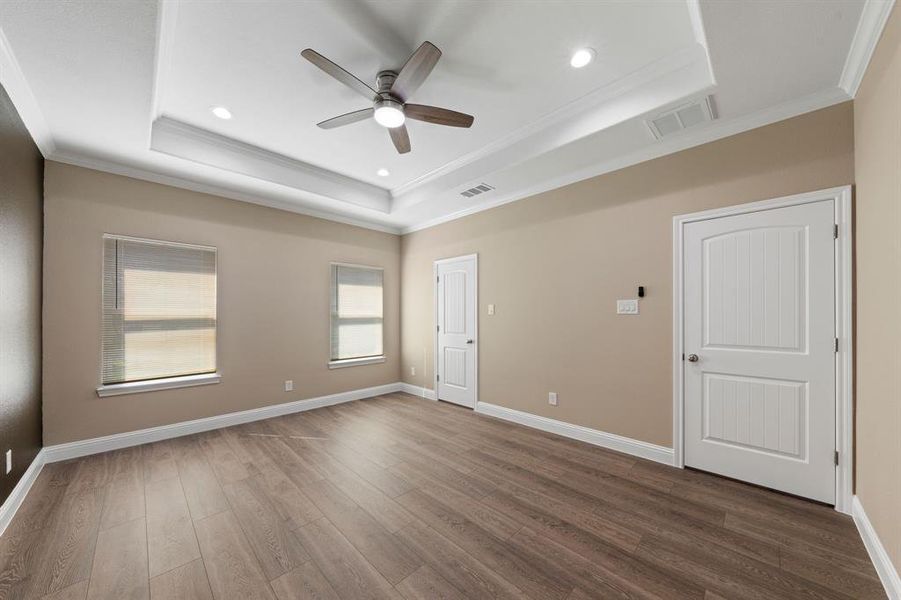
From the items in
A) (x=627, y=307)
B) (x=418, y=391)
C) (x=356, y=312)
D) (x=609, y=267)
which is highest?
(x=609, y=267)

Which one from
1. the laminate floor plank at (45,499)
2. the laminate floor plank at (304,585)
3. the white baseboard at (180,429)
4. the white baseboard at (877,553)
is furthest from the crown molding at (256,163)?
the white baseboard at (877,553)

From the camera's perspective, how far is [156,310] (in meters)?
3.54

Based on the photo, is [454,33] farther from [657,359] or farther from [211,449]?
[211,449]

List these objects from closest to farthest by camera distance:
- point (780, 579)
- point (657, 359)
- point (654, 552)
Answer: point (780, 579), point (654, 552), point (657, 359)

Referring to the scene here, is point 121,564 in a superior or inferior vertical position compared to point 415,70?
inferior

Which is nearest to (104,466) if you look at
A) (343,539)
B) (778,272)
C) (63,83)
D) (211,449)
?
(211,449)

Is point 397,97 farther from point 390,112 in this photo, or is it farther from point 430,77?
point 430,77

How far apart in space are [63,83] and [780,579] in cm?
502

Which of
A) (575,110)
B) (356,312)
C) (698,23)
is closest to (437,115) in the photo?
(575,110)

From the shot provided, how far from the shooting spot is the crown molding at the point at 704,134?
231cm

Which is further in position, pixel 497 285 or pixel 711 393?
pixel 497 285

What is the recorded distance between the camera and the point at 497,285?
14.3ft

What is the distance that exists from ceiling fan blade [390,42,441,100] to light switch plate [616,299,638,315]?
2.54 m

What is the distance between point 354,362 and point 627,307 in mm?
3784
